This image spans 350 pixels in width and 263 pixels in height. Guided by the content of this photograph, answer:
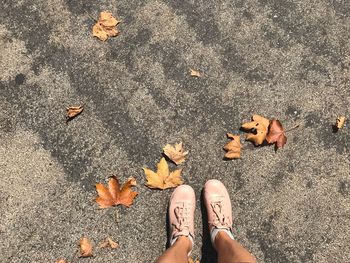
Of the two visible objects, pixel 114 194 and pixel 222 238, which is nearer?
pixel 222 238

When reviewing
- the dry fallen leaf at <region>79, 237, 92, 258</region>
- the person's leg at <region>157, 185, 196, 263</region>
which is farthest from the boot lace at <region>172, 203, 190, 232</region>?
the dry fallen leaf at <region>79, 237, 92, 258</region>

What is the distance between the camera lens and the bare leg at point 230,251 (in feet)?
8.25

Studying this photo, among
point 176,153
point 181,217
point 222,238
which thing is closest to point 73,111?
point 176,153

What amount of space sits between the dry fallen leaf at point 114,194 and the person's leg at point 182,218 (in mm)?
273

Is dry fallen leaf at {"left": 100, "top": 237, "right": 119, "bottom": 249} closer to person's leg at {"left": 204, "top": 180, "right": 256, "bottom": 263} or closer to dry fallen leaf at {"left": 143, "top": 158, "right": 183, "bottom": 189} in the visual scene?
dry fallen leaf at {"left": 143, "top": 158, "right": 183, "bottom": 189}

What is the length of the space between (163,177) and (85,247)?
669 millimetres

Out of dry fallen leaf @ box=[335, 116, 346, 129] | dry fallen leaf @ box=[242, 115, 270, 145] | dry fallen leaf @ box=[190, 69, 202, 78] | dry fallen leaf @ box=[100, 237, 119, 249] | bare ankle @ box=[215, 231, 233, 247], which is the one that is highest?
dry fallen leaf @ box=[335, 116, 346, 129]

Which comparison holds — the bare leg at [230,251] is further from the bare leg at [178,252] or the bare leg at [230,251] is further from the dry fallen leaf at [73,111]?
the dry fallen leaf at [73,111]

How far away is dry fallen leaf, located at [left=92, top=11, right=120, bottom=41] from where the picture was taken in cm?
325

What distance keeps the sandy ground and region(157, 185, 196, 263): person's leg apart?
93mm

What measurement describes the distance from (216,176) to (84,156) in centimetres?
89

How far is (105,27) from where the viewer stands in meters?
3.26

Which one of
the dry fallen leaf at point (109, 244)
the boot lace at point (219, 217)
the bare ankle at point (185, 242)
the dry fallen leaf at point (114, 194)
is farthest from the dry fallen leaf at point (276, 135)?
the dry fallen leaf at point (109, 244)

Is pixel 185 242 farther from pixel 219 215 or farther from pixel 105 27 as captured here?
pixel 105 27
